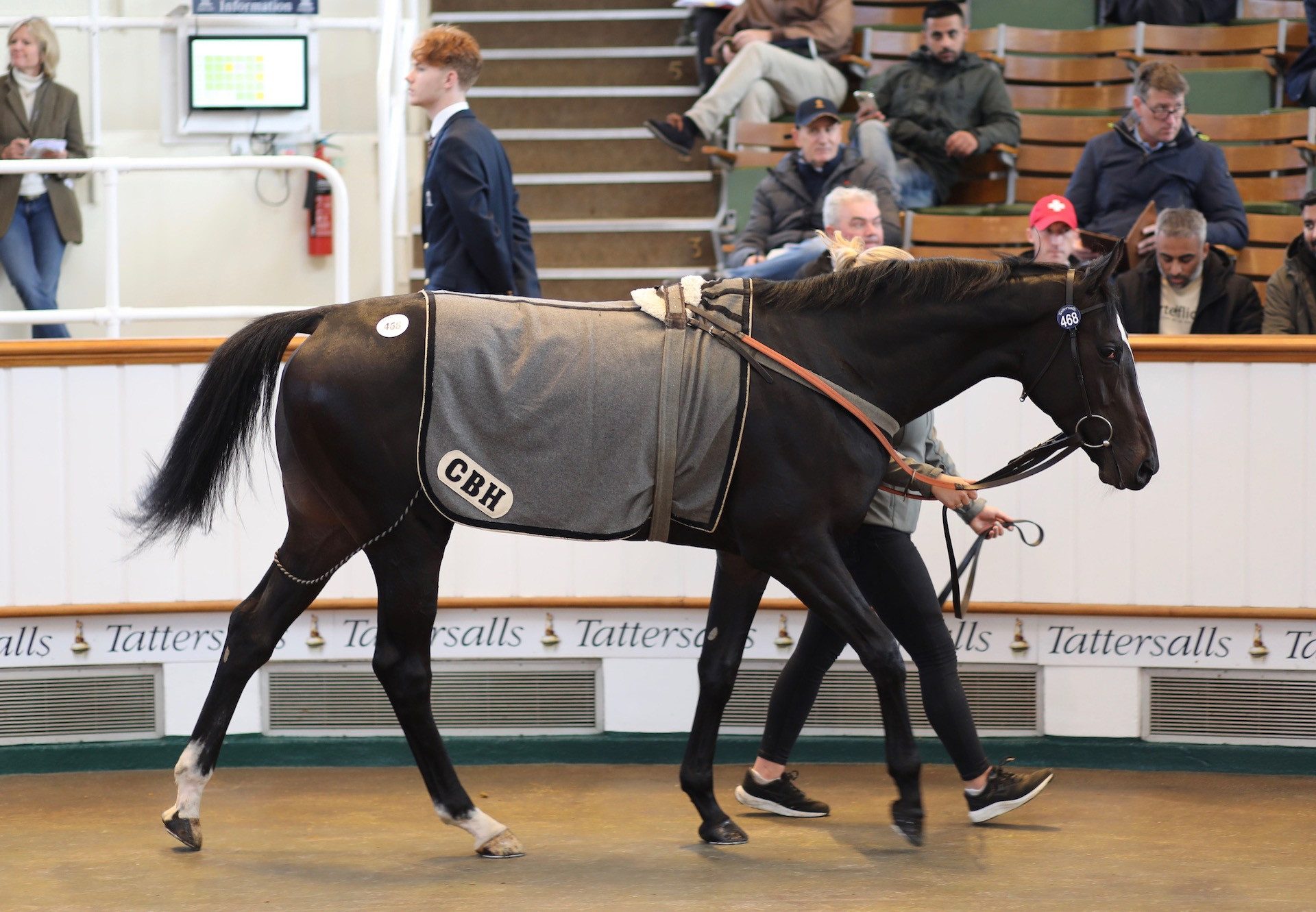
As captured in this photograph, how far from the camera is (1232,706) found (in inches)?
191

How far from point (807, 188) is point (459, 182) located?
2.24 m

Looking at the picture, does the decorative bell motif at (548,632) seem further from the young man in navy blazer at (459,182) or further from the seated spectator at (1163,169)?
the seated spectator at (1163,169)

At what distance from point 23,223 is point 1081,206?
14.6ft

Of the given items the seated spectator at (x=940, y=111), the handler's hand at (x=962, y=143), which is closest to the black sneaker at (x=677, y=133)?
the seated spectator at (x=940, y=111)

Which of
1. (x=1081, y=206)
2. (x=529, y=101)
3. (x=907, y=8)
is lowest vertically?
(x=1081, y=206)

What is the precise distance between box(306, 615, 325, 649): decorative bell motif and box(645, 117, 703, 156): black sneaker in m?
3.97

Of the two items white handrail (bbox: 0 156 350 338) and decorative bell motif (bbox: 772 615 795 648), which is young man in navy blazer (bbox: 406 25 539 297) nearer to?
white handrail (bbox: 0 156 350 338)

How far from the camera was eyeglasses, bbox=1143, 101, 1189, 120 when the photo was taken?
633 centimetres

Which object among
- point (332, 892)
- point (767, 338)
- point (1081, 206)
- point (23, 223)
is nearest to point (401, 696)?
point (332, 892)

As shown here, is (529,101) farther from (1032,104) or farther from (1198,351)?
(1198,351)

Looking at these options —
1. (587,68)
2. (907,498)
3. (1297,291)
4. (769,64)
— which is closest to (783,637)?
(907,498)

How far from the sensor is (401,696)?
12.7 ft

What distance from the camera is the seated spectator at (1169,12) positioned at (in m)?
8.96

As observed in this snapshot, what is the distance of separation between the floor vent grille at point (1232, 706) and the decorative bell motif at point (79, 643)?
337 centimetres
